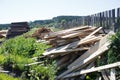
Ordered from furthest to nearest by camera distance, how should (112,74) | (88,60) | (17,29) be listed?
(17,29) < (88,60) < (112,74)

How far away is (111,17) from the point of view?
Result: 1311cm

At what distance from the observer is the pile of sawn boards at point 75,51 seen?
9133 mm

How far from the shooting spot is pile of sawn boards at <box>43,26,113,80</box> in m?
9.13

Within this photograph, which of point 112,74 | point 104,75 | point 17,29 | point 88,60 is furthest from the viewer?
point 17,29

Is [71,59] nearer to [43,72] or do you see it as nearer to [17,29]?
[43,72]

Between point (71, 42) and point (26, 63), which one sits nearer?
point (26, 63)

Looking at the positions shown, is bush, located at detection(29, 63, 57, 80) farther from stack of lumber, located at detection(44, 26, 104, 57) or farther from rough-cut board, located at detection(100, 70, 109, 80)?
rough-cut board, located at detection(100, 70, 109, 80)

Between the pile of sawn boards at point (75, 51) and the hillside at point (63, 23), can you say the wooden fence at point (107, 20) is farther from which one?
the hillside at point (63, 23)

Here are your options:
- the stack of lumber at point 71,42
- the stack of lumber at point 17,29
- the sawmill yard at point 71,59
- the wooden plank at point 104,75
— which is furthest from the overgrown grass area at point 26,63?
the stack of lumber at point 17,29

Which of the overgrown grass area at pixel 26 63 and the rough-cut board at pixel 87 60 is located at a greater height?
the rough-cut board at pixel 87 60

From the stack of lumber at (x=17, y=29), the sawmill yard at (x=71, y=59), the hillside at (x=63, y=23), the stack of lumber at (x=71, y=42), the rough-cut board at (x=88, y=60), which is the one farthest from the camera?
the stack of lumber at (x=17, y=29)

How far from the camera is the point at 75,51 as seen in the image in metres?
10.1

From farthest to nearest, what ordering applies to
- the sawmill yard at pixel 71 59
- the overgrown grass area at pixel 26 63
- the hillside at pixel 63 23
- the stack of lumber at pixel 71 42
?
1. the hillside at pixel 63 23
2. the stack of lumber at pixel 71 42
3. the overgrown grass area at pixel 26 63
4. the sawmill yard at pixel 71 59

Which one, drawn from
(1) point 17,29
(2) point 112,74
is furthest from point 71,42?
(1) point 17,29
